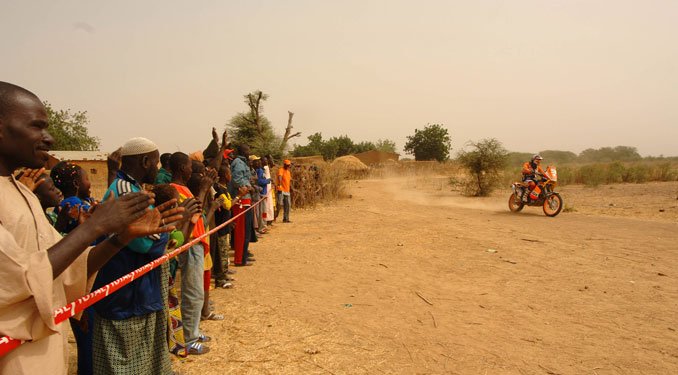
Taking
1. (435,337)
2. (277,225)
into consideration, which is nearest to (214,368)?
(435,337)

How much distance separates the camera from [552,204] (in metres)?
12.5

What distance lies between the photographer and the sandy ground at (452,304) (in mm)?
3521

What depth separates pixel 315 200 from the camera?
49.9 feet

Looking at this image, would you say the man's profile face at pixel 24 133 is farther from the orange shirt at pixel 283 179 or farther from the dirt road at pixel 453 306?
the orange shirt at pixel 283 179

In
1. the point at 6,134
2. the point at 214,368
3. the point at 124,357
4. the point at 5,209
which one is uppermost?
the point at 6,134

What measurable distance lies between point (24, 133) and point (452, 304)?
4538mm

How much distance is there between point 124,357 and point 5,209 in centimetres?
144

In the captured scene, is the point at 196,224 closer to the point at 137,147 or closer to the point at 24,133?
the point at 137,147

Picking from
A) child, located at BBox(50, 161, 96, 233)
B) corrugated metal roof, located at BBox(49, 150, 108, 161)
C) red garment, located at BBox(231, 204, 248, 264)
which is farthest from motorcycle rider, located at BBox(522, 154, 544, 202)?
corrugated metal roof, located at BBox(49, 150, 108, 161)

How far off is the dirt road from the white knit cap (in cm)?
189

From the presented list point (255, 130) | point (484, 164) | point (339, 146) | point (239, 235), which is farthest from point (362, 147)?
point (239, 235)

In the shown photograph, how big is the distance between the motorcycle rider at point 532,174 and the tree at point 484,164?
19.8 ft

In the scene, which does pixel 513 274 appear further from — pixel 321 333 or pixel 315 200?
pixel 315 200

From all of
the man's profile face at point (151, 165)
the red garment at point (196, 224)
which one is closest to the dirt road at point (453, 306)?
the red garment at point (196, 224)
